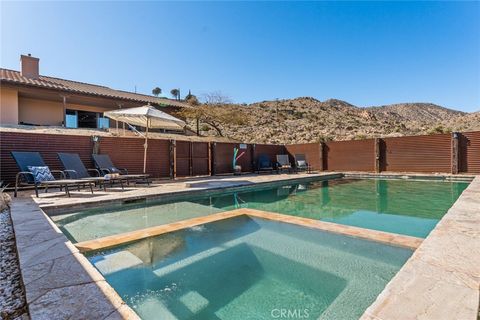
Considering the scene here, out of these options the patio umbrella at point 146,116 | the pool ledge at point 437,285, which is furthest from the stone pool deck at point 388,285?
the patio umbrella at point 146,116

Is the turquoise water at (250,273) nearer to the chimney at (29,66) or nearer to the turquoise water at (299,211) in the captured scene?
the turquoise water at (299,211)

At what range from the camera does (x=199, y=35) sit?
40.0 feet

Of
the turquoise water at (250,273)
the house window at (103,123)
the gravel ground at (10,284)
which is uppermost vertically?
the house window at (103,123)

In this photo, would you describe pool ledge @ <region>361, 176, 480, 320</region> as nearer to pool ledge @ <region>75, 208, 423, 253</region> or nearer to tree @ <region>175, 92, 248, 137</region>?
pool ledge @ <region>75, 208, 423, 253</region>

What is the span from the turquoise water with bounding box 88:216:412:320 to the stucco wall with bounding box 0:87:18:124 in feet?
44.5

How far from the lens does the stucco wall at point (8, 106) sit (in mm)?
11961

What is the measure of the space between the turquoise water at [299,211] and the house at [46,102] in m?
11.3

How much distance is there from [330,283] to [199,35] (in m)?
12.5

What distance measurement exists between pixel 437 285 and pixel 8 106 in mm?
16463

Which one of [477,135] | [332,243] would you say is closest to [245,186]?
[332,243]

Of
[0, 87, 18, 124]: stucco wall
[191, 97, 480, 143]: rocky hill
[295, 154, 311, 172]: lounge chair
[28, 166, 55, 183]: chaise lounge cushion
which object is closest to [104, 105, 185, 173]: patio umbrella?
[28, 166, 55, 183]: chaise lounge cushion

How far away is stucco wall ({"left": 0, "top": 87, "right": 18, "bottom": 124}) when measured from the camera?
39.2 ft

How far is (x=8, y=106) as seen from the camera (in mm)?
12141

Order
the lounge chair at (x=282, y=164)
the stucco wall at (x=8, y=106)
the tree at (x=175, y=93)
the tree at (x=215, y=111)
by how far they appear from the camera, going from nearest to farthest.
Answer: the stucco wall at (x=8, y=106) < the lounge chair at (x=282, y=164) < the tree at (x=215, y=111) < the tree at (x=175, y=93)
